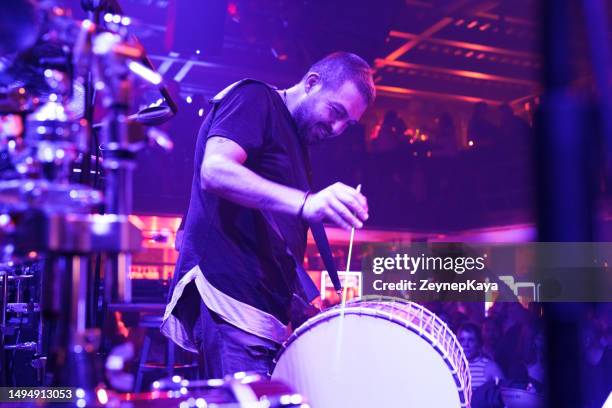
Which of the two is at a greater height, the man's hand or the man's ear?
the man's ear

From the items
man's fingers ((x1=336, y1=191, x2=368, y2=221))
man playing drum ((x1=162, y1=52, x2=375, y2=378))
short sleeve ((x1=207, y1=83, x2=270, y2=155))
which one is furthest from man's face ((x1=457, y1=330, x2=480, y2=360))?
A: man's fingers ((x1=336, y1=191, x2=368, y2=221))

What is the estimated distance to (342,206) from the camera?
4.61 ft

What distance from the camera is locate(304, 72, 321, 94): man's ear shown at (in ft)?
6.34

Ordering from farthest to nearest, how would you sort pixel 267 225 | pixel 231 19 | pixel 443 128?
1. pixel 443 128
2. pixel 231 19
3. pixel 267 225

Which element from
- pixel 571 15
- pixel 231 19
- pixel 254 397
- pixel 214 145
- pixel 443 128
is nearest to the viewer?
pixel 571 15

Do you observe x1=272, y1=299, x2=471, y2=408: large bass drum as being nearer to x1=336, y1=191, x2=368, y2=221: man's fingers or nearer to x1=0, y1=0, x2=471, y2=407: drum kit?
x1=336, y1=191, x2=368, y2=221: man's fingers

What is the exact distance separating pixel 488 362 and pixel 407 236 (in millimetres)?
4093

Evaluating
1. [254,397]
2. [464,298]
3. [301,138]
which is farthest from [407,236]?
[254,397]

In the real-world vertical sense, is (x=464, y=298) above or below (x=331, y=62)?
below

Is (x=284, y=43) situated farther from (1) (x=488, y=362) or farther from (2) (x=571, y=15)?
(2) (x=571, y=15)

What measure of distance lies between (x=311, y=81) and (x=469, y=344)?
129 inches

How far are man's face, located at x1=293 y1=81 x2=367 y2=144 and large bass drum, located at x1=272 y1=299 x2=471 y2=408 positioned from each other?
0.60 meters

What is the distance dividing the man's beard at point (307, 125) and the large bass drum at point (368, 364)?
0.59 metres

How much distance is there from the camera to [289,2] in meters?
5.09
